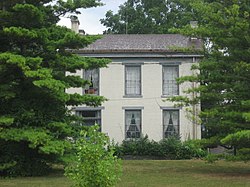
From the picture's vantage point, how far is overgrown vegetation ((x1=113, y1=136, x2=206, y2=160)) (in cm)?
2741

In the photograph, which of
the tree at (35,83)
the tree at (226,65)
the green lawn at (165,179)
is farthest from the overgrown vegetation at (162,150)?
the tree at (35,83)

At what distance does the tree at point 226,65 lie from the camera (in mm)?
17406

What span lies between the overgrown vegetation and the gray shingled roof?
5.30 meters

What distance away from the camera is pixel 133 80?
2891 centimetres

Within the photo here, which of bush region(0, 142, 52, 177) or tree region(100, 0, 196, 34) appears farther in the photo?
tree region(100, 0, 196, 34)

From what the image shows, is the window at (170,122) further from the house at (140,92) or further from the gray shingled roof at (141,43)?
the gray shingled roof at (141,43)

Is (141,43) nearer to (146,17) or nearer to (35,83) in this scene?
(35,83)

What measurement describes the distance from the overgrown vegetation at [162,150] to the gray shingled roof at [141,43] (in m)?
5.30

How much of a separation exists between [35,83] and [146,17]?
32676mm

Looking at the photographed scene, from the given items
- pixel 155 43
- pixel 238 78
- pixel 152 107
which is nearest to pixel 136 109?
pixel 152 107

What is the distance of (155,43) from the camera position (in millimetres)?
30078

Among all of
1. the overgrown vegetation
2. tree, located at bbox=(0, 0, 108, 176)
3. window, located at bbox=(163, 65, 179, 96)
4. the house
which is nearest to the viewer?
tree, located at bbox=(0, 0, 108, 176)

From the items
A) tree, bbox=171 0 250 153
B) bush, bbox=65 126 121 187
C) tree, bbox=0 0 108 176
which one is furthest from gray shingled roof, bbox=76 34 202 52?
A: bush, bbox=65 126 121 187

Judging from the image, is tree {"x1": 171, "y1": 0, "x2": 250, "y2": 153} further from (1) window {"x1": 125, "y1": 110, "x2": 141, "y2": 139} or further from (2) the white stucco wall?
(1) window {"x1": 125, "y1": 110, "x2": 141, "y2": 139}
